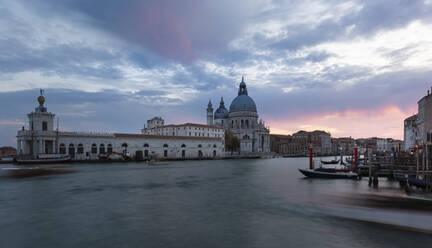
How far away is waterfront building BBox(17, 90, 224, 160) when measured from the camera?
2281 inches

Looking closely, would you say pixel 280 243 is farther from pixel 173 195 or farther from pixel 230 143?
pixel 230 143

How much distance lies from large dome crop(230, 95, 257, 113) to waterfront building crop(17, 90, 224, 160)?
4878 cm

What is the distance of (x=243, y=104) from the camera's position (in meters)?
129

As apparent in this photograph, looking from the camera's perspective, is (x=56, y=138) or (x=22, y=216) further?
(x=56, y=138)

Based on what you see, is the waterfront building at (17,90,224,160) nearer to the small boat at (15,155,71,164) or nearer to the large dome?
the small boat at (15,155,71,164)

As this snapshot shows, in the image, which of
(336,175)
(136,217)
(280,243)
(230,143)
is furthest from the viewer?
(230,143)

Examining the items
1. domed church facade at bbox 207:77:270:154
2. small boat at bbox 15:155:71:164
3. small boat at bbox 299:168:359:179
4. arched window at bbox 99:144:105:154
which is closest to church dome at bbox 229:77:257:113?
domed church facade at bbox 207:77:270:154

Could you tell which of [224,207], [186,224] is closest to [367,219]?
[224,207]

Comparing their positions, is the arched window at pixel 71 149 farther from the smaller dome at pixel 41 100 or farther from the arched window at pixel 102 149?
the smaller dome at pixel 41 100

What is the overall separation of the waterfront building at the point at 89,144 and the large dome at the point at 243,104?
48783 mm

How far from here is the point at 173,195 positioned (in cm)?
2155

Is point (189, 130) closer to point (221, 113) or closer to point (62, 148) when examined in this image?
point (62, 148)

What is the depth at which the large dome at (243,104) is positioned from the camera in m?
128

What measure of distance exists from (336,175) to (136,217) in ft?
79.3
